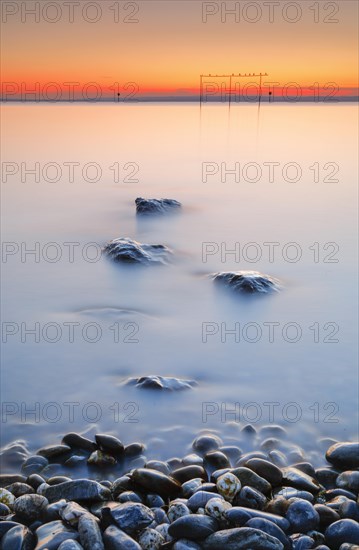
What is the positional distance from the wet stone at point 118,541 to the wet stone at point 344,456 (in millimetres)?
1338

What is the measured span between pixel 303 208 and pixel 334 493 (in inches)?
357

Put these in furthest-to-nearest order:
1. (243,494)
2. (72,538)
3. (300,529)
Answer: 1. (243,494)
2. (300,529)
3. (72,538)

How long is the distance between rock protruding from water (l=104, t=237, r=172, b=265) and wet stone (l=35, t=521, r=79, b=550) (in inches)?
183

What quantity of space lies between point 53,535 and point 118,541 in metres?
0.30

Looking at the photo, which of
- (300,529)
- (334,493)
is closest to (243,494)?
(300,529)

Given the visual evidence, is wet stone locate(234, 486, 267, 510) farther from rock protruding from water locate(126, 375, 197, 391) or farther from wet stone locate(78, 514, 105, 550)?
rock protruding from water locate(126, 375, 197, 391)

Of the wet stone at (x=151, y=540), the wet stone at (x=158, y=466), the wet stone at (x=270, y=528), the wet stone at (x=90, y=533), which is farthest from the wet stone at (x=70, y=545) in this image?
the wet stone at (x=158, y=466)

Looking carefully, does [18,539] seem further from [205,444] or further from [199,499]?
[205,444]

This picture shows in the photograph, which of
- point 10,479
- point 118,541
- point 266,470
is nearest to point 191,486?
point 266,470

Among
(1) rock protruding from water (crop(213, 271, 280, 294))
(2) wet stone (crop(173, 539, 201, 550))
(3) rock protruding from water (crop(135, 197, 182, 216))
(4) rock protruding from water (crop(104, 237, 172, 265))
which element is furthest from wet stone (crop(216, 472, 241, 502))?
(3) rock protruding from water (crop(135, 197, 182, 216))

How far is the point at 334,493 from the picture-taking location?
3.05 metres

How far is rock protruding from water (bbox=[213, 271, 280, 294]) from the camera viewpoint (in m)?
6.13

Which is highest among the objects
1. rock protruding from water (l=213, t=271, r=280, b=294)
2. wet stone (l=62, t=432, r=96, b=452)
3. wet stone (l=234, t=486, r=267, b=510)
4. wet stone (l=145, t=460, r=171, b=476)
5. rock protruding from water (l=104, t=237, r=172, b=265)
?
rock protruding from water (l=104, t=237, r=172, b=265)

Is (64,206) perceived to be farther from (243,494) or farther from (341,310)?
(243,494)
